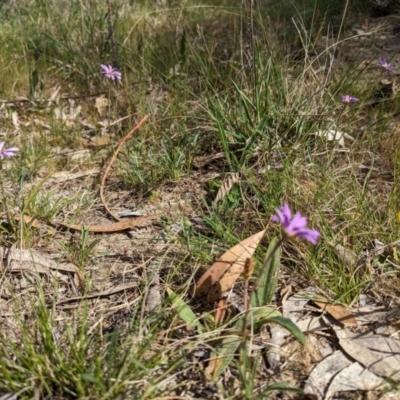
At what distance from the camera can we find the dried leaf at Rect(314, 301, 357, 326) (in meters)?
1.53

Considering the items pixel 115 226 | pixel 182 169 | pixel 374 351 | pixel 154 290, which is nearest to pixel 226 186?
pixel 182 169

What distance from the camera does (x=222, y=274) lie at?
1.61 meters

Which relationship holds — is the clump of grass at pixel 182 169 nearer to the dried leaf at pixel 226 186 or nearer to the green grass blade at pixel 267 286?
the dried leaf at pixel 226 186

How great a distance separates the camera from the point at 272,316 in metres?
1.48

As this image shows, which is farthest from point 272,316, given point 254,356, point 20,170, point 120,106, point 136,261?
point 120,106

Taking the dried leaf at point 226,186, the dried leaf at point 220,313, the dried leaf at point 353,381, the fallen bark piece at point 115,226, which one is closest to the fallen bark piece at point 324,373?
the dried leaf at point 353,381

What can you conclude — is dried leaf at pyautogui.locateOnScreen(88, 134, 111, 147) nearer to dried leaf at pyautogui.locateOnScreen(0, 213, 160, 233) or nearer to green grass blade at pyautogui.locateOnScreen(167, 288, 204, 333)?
dried leaf at pyautogui.locateOnScreen(0, 213, 160, 233)

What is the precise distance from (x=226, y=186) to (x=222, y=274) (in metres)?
0.51

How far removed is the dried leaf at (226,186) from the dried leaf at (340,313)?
60 cm

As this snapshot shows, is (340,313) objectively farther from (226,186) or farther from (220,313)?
(226,186)

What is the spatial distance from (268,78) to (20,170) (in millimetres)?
1119

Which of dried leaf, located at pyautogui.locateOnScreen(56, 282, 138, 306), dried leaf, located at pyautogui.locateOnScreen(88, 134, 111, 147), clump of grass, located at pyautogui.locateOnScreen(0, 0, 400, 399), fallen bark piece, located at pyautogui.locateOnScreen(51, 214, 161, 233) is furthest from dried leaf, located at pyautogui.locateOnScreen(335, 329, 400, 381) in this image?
dried leaf, located at pyautogui.locateOnScreen(88, 134, 111, 147)

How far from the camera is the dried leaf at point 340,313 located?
60.1 inches

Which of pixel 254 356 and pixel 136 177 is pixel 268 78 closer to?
pixel 136 177
